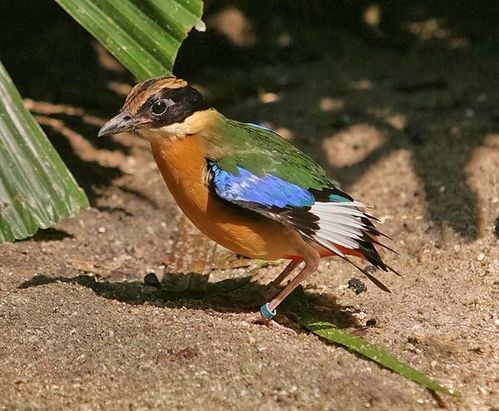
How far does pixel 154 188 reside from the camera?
23.5ft

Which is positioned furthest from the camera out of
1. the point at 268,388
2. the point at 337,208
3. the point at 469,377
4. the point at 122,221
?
the point at 122,221

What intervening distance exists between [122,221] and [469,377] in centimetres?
305

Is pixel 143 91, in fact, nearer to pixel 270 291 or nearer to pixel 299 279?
pixel 299 279

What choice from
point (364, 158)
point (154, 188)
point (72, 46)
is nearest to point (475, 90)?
point (364, 158)

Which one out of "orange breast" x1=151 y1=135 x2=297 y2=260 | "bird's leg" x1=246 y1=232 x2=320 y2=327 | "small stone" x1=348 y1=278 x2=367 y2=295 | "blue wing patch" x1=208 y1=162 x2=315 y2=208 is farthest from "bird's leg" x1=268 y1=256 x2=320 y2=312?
"small stone" x1=348 y1=278 x2=367 y2=295

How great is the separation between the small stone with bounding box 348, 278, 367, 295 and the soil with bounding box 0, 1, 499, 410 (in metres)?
0.03

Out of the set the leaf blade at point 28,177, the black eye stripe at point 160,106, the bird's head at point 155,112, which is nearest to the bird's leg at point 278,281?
the bird's head at point 155,112

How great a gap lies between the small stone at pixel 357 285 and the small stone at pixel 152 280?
1.11 m

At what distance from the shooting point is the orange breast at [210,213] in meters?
4.71

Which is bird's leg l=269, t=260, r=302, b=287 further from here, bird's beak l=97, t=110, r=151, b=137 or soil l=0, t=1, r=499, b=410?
bird's beak l=97, t=110, r=151, b=137

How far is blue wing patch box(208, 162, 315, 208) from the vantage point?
4.61 metres

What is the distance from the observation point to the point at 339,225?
4.68 meters

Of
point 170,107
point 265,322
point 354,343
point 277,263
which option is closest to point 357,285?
point 277,263

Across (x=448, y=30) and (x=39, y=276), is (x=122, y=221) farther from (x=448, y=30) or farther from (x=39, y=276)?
(x=448, y=30)
